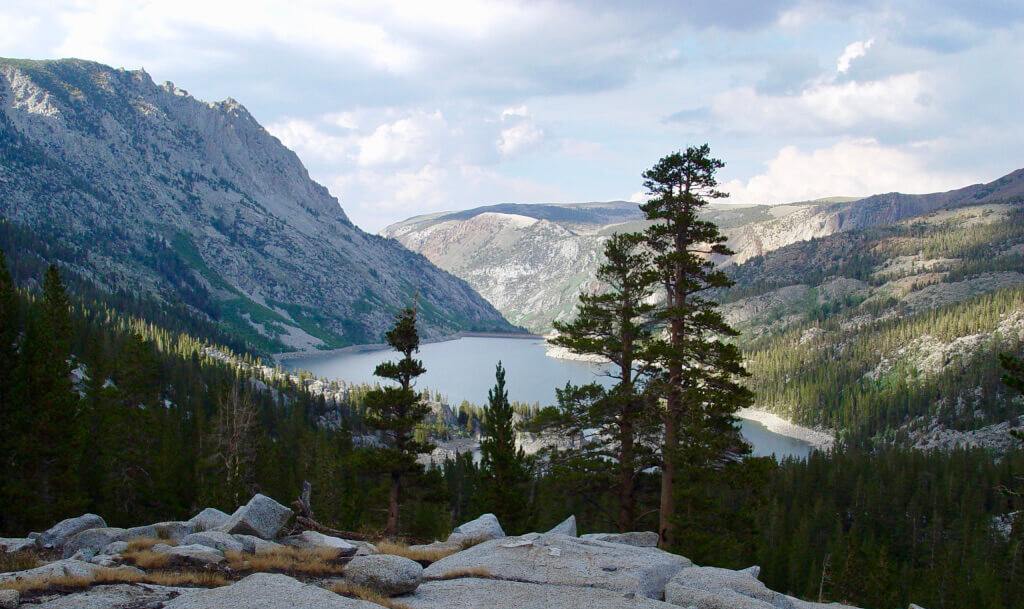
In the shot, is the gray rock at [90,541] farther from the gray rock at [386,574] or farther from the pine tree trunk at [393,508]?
the pine tree trunk at [393,508]

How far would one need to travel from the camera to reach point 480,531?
23406 millimetres

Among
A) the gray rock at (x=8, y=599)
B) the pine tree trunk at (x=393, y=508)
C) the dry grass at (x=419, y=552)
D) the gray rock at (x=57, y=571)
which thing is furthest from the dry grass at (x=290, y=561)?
the pine tree trunk at (x=393, y=508)

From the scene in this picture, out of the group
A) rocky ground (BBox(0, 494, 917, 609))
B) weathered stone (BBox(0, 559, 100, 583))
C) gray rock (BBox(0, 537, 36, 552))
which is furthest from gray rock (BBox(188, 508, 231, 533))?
weathered stone (BBox(0, 559, 100, 583))

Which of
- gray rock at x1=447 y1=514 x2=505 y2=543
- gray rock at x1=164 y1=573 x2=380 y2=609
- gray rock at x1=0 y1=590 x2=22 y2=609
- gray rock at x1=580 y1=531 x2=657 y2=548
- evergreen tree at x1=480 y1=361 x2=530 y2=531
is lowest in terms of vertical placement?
evergreen tree at x1=480 y1=361 x2=530 y2=531

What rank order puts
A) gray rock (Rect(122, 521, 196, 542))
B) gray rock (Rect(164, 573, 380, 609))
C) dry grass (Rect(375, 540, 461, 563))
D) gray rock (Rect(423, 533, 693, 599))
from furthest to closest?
1. gray rock (Rect(122, 521, 196, 542))
2. dry grass (Rect(375, 540, 461, 563))
3. gray rock (Rect(423, 533, 693, 599))
4. gray rock (Rect(164, 573, 380, 609))

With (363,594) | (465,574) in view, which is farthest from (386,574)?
(465,574)

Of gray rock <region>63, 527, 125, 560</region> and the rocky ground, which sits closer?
the rocky ground

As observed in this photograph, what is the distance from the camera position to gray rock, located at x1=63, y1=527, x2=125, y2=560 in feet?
68.7

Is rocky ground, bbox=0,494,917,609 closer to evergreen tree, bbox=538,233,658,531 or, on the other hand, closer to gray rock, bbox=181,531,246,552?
gray rock, bbox=181,531,246,552

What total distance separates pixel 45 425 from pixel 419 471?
64.3 ft

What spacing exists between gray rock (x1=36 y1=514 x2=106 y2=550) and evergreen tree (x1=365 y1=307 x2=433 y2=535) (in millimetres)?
12937

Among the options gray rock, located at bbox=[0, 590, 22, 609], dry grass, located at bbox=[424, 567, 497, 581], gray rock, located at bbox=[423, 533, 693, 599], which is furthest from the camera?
dry grass, located at bbox=[424, 567, 497, 581]

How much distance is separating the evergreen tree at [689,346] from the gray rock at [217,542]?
15.8 metres

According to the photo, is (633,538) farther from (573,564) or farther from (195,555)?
(195,555)
